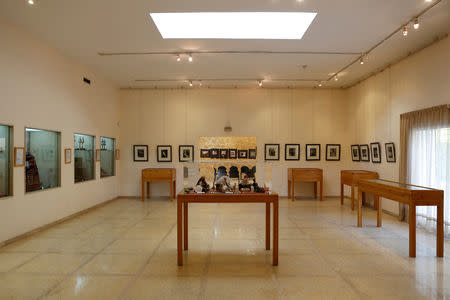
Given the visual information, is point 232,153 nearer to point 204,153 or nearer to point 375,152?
point 204,153

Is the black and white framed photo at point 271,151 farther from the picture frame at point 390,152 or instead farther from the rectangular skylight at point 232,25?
the rectangular skylight at point 232,25

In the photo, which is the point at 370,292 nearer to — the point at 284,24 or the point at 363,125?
the point at 284,24

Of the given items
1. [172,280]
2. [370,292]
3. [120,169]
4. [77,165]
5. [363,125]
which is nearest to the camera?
[370,292]

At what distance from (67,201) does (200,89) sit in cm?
628

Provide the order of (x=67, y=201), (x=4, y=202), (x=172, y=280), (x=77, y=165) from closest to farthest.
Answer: (x=172, y=280)
(x=4, y=202)
(x=67, y=201)
(x=77, y=165)

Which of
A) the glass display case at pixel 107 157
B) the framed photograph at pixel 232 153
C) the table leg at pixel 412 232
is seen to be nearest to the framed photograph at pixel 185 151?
the framed photograph at pixel 232 153

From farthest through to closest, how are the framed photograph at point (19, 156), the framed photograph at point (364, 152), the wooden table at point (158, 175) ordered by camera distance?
1. the wooden table at point (158, 175)
2. the framed photograph at point (364, 152)
3. the framed photograph at point (19, 156)

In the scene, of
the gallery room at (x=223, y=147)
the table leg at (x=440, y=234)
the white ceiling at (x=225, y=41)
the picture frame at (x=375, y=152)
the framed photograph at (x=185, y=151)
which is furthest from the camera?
the framed photograph at (x=185, y=151)

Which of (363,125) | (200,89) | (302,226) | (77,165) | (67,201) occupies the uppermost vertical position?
(200,89)

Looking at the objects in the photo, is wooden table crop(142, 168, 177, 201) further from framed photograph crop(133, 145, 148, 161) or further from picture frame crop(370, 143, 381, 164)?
picture frame crop(370, 143, 381, 164)

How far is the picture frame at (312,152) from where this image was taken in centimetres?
1129

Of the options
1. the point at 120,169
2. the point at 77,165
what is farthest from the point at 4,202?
the point at 120,169

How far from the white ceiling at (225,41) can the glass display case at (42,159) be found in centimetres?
223

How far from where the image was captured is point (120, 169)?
11.3 metres
